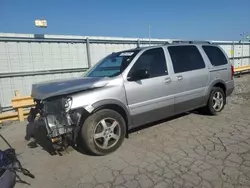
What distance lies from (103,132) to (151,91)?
1273mm

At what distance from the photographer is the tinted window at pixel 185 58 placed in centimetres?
488

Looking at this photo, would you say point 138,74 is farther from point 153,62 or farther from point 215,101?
point 215,101

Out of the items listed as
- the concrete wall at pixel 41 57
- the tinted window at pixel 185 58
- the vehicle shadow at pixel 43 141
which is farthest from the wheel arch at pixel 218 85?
the concrete wall at pixel 41 57

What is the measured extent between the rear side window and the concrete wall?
176 inches

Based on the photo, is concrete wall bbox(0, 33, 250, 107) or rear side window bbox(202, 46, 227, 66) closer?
rear side window bbox(202, 46, 227, 66)

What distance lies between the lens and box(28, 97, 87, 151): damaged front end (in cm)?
352

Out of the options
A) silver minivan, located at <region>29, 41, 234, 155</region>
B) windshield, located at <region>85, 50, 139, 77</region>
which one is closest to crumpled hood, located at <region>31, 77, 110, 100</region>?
silver minivan, located at <region>29, 41, 234, 155</region>

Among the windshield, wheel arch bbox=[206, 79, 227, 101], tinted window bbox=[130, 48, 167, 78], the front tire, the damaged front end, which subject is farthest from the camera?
wheel arch bbox=[206, 79, 227, 101]

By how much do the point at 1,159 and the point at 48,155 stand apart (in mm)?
1231

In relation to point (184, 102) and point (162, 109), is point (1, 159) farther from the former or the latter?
point (184, 102)

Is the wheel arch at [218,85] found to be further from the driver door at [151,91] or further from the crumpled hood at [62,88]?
the crumpled hood at [62,88]

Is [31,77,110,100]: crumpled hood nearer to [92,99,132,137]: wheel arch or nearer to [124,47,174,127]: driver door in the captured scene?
[92,99,132,137]: wheel arch

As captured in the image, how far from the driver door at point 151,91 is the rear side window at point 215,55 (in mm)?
1627

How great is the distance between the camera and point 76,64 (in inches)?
321
